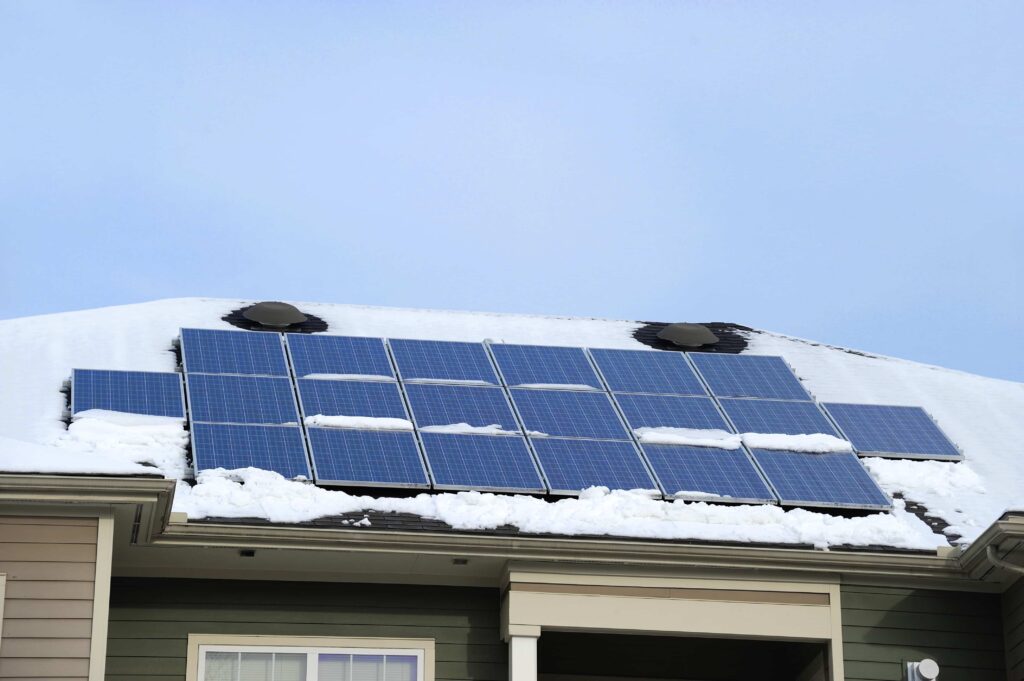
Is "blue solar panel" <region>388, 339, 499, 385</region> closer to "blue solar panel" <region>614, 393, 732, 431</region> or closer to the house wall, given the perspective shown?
"blue solar panel" <region>614, 393, 732, 431</region>

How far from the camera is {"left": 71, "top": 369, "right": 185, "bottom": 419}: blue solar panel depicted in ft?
50.9

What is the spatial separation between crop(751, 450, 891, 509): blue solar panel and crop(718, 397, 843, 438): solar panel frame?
0.57 m

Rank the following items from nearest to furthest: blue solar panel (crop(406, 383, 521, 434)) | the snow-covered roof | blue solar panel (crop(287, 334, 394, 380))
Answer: the snow-covered roof < blue solar panel (crop(406, 383, 521, 434)) < blue solar panel (crop(287, 334, 394, 380))

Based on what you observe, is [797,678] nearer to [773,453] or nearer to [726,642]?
[726,642]

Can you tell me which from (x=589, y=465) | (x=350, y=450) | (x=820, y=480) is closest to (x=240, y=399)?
(x=350, y=450)

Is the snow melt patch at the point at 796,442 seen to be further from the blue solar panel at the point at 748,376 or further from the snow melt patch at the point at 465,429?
the snow melt patch at the point at 465,429

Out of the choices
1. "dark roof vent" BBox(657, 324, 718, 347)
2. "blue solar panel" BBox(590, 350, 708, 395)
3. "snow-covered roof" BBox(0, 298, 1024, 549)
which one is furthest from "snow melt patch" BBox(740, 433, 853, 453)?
"dark roof vent" BBox(657, 324, 718, 347)

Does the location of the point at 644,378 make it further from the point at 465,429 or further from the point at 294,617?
the point at 294,617

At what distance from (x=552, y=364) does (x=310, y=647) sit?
16.4 feet

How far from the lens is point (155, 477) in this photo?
41.3 feet

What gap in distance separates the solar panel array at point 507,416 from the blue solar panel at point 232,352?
0.02 m

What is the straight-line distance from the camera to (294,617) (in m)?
14.1


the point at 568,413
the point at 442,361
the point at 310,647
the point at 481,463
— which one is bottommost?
the point at 310,647

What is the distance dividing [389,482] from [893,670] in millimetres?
4744
